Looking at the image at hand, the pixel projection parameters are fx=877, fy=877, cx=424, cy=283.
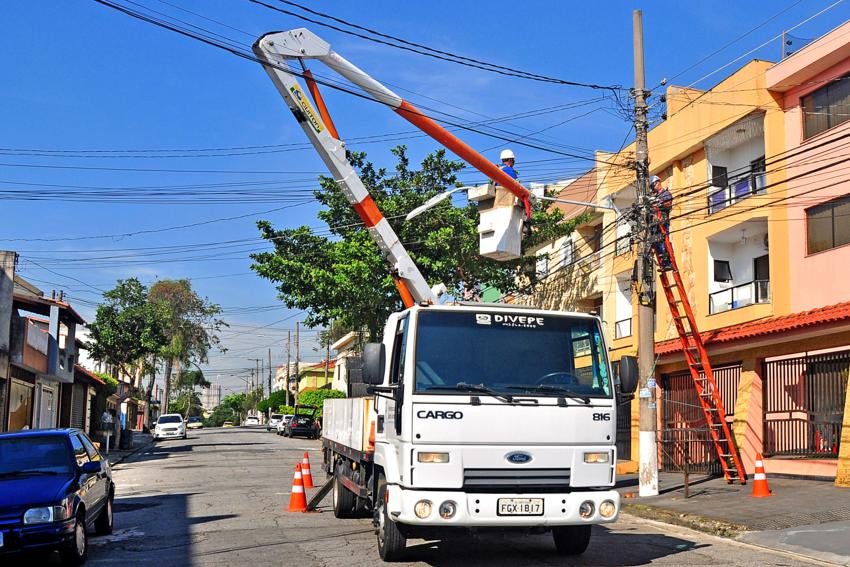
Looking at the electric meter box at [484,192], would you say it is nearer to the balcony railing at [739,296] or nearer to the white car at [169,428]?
the balcony railing at [739,296]

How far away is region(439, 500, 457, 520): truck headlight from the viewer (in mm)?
8008

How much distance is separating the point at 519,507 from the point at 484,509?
0.35 m

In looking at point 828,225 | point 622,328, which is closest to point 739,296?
point 828,225

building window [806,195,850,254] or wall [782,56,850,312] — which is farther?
wall [782,56,850,312]

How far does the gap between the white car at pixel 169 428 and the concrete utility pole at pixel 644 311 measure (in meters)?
40.7

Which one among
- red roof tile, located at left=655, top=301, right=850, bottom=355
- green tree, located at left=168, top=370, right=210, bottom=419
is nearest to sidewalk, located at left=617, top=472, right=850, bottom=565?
red roof tile, located at left=655, top=301, right=850, bottom=355

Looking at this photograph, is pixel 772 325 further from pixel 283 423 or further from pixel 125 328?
pixel 283 423

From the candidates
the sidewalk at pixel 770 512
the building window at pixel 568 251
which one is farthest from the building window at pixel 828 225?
the building window at pixel 568 251

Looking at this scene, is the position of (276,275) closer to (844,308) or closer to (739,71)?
(739,71)

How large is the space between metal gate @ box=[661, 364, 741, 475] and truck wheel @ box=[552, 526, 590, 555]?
420 inches

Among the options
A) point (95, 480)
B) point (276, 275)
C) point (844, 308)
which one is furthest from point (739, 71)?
point (95, 480)

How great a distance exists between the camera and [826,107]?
20.1 metres

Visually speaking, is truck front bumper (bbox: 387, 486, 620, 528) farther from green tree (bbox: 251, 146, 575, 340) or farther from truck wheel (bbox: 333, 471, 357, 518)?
green tree (bbox: 251, 146, 575, 340)

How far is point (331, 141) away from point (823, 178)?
12.0 meters
